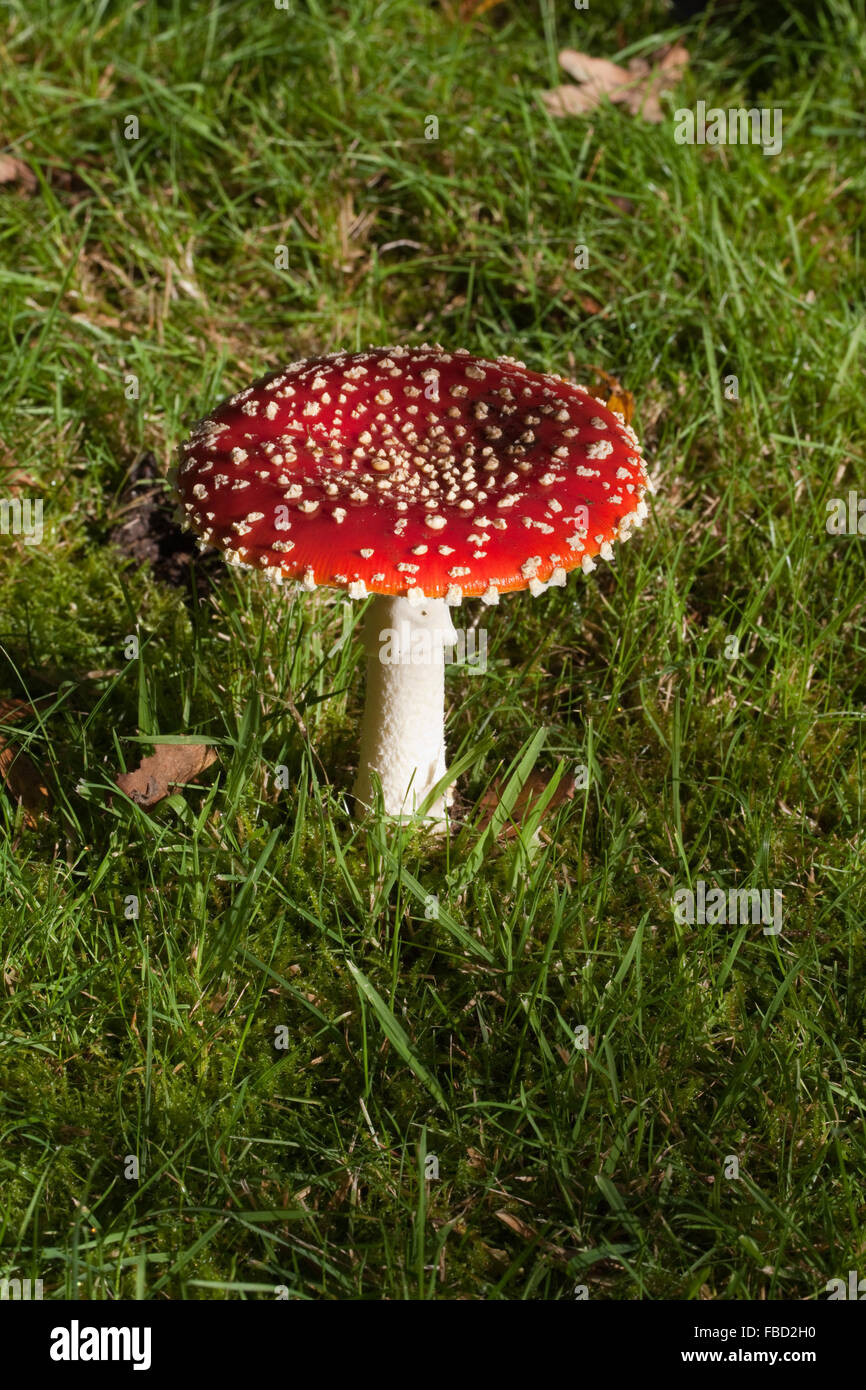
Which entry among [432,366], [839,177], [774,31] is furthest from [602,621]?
[774,31]

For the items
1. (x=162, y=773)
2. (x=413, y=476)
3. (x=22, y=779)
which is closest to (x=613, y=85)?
(x=413, y=476)

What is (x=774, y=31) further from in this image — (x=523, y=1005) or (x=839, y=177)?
(x=523, y=1005)

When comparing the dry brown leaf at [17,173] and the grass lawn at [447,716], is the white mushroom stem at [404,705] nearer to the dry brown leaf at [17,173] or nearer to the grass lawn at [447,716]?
the grass lawn at [447,716]

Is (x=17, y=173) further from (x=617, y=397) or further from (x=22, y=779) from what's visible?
(x=22, y=779)

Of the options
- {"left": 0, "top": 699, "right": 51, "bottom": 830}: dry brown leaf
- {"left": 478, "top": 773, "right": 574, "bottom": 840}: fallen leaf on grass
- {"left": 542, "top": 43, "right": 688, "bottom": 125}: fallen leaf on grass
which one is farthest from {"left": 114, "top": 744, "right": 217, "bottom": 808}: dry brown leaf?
{"left": 542, "top": 43, "right": 688, "bottom": 125}: fallen leaf on grass

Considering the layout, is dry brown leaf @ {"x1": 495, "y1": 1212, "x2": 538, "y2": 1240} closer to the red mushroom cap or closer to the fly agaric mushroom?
the fly agaric mushroom

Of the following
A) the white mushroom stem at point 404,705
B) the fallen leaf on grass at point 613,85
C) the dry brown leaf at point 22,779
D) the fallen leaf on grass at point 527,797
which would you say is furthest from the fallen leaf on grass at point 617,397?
the dry brown leaf at point 22,779
